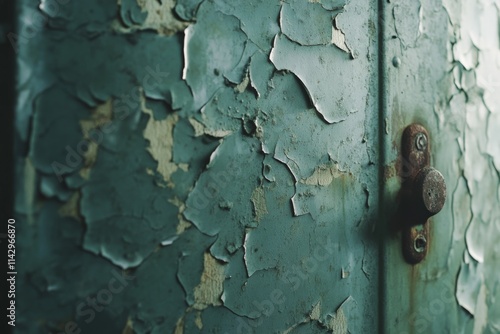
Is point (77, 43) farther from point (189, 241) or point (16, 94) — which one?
point (189, 241)

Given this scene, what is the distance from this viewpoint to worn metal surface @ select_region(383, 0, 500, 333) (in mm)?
717

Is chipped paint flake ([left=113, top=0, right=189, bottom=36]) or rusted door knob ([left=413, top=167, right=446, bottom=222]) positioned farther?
rusted door knob ([left=413, top=167, right=446, bottom=222])

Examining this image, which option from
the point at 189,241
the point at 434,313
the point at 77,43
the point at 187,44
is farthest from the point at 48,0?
the point at 434,313

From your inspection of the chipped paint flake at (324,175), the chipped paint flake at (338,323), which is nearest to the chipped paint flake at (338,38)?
the chipped paint flake at (324,175)

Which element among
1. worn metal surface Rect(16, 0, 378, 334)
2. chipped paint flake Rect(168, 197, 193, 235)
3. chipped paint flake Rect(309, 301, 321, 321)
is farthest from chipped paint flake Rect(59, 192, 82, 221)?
chipped paint flake Rect(309, 301, 321, 321)

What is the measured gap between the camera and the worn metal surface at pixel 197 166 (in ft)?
1.47

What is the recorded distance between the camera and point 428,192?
0.68 metres

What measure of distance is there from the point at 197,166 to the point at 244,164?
0.07 meters

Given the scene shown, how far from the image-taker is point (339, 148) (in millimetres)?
666

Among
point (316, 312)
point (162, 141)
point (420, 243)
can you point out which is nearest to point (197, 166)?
point (162, 141)

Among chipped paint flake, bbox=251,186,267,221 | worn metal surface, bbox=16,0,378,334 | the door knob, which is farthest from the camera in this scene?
the door knob

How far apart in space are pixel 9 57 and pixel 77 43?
0.06 meters

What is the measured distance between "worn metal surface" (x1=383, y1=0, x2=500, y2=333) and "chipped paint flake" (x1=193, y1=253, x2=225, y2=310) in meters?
0.30

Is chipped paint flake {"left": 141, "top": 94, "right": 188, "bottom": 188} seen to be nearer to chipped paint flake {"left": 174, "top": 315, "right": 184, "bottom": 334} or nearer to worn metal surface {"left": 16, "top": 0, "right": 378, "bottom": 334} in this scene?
worn metal surface {"left": 16, "top": 0, "right": 378, "bottom": 334}
